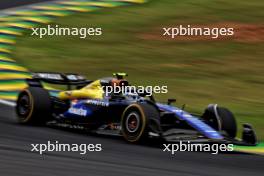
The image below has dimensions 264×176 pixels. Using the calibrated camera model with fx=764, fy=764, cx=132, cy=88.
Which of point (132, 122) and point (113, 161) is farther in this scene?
point (132, 122)

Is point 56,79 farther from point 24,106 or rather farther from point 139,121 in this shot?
point 139,121

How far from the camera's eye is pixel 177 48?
19375 millimetres

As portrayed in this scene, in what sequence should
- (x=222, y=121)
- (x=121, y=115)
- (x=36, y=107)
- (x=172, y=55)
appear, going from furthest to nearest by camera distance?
(x=172, y=55) → (x=36, y=107) → (x=121, y=115) → (x=222, y=121)

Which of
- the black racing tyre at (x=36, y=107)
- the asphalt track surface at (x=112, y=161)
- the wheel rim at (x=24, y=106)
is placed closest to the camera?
the asphalt track surface at (x=112, y=161)

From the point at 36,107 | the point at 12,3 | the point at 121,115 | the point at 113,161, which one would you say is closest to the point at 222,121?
the point at 121,115

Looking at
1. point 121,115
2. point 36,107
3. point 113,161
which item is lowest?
point 113,161

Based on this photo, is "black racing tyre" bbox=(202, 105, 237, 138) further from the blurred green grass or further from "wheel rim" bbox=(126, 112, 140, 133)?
the blurred green grass

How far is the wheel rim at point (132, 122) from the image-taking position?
983 centimetres

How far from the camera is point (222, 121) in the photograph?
1026cm

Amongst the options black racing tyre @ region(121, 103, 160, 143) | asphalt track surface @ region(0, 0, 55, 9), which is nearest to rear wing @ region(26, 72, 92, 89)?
black racing tyre @ region(121, 103, 160, 143)

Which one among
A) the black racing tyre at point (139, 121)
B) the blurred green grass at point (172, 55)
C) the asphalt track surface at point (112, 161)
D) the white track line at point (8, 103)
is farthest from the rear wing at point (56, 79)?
the blurred green grass at point (172, 55)

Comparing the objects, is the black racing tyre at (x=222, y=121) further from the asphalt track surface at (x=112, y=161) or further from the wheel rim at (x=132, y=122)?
the wheel rim at (x=132, y=122)

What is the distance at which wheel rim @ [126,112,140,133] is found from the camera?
32.2ft

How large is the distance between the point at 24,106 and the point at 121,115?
167 centimetres
